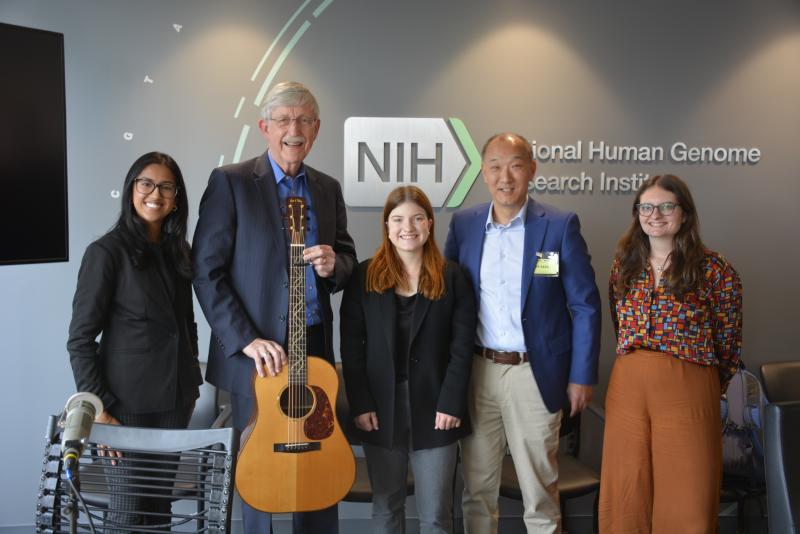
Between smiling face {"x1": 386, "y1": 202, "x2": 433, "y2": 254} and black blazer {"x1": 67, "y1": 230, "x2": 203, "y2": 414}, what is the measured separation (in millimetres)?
912

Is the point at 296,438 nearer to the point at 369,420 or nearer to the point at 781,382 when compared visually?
the point at 369,420

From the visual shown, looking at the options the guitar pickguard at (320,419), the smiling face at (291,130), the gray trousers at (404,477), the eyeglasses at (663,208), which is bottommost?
the gray trousers at (404,477)

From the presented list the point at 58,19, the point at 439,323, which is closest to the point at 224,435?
the point at 439,323

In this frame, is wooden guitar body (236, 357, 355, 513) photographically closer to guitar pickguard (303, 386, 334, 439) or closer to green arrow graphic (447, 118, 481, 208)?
guitar pickguard (303, 386, 334, 439)

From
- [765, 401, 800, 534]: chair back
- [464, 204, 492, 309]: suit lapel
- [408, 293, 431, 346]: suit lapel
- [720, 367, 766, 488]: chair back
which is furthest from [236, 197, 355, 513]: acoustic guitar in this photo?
[720, 367, 766, 488]: chair back

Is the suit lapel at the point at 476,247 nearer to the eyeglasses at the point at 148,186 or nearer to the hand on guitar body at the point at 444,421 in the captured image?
the hand on guitar body at the point at 444,421

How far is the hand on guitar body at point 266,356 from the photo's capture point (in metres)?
2.39

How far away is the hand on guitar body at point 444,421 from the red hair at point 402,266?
0.46 metres

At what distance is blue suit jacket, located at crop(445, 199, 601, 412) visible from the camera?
9.02 ft

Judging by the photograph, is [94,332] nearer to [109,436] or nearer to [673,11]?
[109,436]

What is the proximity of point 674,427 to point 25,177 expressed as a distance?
245 cm

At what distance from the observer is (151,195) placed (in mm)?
2512

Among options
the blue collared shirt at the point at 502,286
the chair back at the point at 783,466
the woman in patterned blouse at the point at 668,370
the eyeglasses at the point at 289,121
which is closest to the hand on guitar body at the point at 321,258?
the eyeglasses at the point at 289,121

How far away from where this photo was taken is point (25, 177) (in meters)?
1.97
